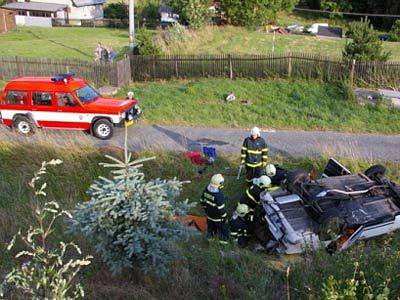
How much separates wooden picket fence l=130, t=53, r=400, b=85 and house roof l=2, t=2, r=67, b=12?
4506 centimetres

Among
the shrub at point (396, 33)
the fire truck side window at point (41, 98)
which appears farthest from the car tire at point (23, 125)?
the shrub at point (396, 33)

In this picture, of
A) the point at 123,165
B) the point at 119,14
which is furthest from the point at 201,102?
the point at 119,14

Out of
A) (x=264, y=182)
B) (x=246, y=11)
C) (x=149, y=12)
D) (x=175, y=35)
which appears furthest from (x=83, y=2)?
(x=264, y=182)

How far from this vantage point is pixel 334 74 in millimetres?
16750

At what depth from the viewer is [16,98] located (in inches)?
533

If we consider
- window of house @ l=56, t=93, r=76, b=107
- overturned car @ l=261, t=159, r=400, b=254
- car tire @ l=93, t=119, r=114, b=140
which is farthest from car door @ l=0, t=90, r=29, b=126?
overturned car @ l=261, t=159, r=400, b=254

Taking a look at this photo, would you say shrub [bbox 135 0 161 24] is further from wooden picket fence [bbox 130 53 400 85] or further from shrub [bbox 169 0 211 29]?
wooden picket fence [bbox 130 53 400 85]

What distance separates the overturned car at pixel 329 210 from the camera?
7121 mm

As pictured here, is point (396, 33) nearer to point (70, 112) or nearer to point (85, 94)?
point (85, 94)

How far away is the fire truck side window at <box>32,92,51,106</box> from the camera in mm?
13258

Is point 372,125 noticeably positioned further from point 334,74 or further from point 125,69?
point 125,69

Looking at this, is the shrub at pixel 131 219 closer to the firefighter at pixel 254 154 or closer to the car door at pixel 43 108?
the firefighter at pixel 254 154

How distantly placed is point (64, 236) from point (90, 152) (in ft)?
17.5

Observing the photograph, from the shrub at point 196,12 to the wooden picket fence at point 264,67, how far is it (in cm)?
1476
